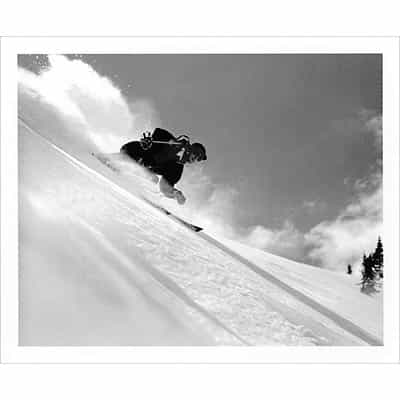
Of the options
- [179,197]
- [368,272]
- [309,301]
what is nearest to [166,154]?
[179,197]

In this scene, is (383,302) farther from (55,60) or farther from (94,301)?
(55,60)

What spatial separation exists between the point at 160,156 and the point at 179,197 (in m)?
0.29

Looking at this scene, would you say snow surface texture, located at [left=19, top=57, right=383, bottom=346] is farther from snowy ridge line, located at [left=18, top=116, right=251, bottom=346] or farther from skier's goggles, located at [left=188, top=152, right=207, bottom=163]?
skier's goggles, located at [left=188, top=152, right=207, bottom=163]

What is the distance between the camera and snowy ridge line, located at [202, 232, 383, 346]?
3.07 metres

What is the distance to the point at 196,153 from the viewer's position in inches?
124

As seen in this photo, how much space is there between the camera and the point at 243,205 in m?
3.13

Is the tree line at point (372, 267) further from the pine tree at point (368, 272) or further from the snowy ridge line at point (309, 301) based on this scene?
the snowy ridge line at point (309, 301)

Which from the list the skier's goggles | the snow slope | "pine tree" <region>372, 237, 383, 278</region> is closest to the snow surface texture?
the snow slope

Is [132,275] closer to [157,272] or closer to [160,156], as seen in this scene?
[157,272]

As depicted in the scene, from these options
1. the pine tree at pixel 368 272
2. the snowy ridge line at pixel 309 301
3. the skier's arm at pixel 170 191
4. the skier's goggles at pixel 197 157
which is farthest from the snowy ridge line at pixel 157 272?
the pine tree at pixel 368 272

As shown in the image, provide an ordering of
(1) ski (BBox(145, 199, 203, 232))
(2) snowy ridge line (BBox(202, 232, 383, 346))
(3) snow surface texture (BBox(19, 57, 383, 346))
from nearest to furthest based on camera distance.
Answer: (3) snow surface texture (BBox(19, 57, 383, 346)), (2) snowy ridge line (BBox(202, 232, 383, 346)), (1) ski (BBox(145, 199, 203, 232))

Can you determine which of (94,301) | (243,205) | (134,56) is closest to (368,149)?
(243,205)

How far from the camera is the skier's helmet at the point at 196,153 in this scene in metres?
3.13
